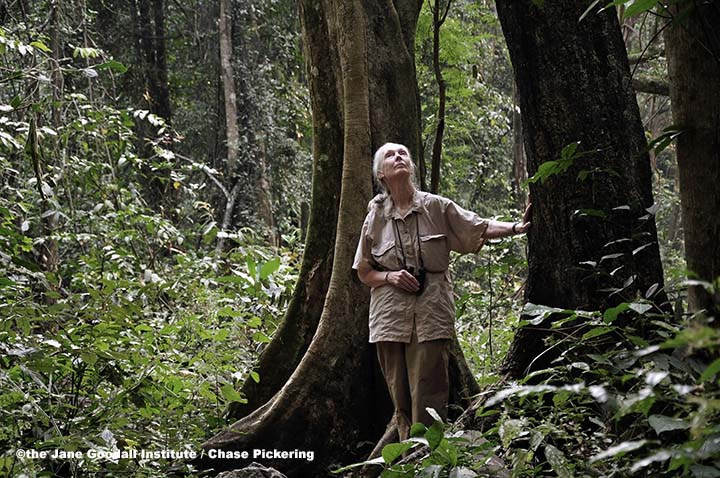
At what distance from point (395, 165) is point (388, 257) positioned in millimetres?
554

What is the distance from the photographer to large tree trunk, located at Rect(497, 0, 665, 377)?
3633 millimetres

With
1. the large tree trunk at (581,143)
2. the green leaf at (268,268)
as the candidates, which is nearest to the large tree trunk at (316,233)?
the green leaf at (268,268)

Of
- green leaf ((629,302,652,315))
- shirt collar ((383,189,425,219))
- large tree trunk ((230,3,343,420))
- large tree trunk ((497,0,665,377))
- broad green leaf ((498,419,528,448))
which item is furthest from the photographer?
large tree trunk ((230,3,343,420))

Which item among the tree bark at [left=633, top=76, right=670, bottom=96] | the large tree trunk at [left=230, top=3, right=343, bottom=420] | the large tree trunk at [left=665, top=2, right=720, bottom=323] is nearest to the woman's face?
the large tree trunk at [left=230, top=3, right=343, bottom=420]

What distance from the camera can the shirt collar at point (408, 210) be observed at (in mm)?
4754

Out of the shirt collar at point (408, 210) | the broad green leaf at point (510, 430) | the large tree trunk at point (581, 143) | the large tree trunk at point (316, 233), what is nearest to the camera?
the broad green leaf at point (510, 430)

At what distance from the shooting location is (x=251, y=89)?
14547 millimetres

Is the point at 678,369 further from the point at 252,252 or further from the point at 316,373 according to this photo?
the point at 252,252

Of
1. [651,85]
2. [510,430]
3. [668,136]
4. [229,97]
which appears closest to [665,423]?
[510,430]

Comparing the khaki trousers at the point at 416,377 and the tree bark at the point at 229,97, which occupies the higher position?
the tree bark at the point at 229,97

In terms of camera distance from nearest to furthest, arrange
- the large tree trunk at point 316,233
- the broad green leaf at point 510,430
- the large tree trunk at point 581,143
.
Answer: the broad green leaf at point 510,430, the large tree trunk at point 581,143, the large tree trunk at point 316,233

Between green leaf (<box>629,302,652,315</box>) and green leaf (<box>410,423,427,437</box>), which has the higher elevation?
green leaf (<box>629,302,652,315</box>)

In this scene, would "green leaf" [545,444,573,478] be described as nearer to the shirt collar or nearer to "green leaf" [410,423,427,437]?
"green leaf" [410,423,427,437]

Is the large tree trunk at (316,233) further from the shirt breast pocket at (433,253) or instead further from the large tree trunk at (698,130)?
the large tree trunk at (698,130)
